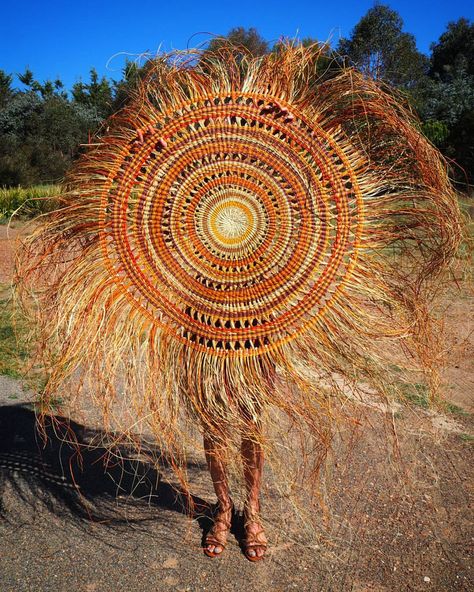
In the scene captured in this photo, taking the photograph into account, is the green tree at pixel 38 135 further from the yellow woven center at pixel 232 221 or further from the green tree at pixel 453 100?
the yellow woven center at pixel 232 221

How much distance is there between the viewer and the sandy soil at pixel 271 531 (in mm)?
2092

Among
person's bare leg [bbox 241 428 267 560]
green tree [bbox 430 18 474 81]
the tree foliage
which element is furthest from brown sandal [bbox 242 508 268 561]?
green tree [bbox 430 18 474 81]

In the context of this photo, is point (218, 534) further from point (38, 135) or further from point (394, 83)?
point (38, 135)

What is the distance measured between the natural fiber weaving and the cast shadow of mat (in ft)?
2.07

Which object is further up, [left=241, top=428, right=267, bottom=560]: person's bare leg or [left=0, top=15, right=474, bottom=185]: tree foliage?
[left=0, top=15, right=474, bottom=185]: tree foliage

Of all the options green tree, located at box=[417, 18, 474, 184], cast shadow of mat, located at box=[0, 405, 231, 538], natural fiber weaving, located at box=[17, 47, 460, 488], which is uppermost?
green tree, located at box=[417, 18, 474, 184]

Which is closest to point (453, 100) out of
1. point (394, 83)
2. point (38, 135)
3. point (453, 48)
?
point (394, 83)

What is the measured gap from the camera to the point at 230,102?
70.5 inches

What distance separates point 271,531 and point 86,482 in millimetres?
1060

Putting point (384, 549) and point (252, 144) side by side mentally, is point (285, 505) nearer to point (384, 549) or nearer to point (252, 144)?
point (384, 549)

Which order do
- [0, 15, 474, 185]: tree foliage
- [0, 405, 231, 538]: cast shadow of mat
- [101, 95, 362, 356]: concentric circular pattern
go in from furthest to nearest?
[0, 15, 474, 185]: tree foliage < [0, 405, 231, 538]: cast shadow of mat < [101, 95, 362, 356]: concentric circular pattern

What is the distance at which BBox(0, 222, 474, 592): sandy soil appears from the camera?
2092 mm

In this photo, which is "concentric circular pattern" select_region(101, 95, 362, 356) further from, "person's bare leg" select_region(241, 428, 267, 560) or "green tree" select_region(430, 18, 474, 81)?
"green tree" select_region(430, 18, 474, 81)

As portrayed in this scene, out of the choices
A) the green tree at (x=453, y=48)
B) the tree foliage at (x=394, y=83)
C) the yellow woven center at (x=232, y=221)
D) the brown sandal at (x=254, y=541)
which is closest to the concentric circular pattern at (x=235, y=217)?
the yellow woven center at (x=232, y=221)
